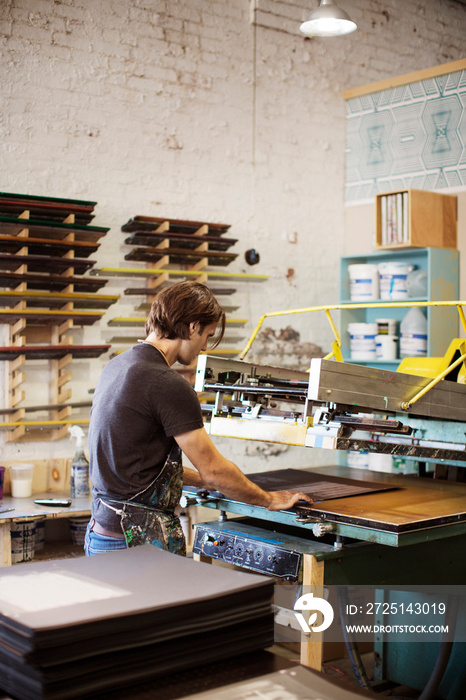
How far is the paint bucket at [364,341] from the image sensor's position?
4.98 m

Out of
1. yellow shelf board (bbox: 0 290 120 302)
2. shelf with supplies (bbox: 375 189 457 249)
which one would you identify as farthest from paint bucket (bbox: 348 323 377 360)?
yellow shelf board (bbox: 0 290 120 302)

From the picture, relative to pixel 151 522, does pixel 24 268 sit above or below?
above

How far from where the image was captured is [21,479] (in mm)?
3918

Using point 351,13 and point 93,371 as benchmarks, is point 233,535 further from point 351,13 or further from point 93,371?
point 351,13

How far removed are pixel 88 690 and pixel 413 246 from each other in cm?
421

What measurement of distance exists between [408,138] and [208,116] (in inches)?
54.4

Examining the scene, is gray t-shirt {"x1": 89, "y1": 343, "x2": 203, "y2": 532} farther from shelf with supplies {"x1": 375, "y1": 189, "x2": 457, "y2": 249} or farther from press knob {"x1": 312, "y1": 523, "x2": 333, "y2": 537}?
shelf with supplies {"x1": 375, "y1": 189, "x2": 457, "y2": 249}

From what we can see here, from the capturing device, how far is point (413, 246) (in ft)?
15.5

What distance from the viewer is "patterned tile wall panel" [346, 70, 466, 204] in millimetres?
4879

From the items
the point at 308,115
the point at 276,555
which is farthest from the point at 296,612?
the point at 308,115

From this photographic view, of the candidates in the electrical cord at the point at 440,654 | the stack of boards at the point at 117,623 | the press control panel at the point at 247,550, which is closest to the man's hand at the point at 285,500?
the press control panel at the point at 247,550

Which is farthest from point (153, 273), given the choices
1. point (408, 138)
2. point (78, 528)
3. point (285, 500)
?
point (285, 500)

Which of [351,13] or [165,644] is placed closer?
[165,644]

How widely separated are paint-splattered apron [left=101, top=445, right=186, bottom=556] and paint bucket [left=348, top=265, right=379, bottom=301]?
3.00 m
